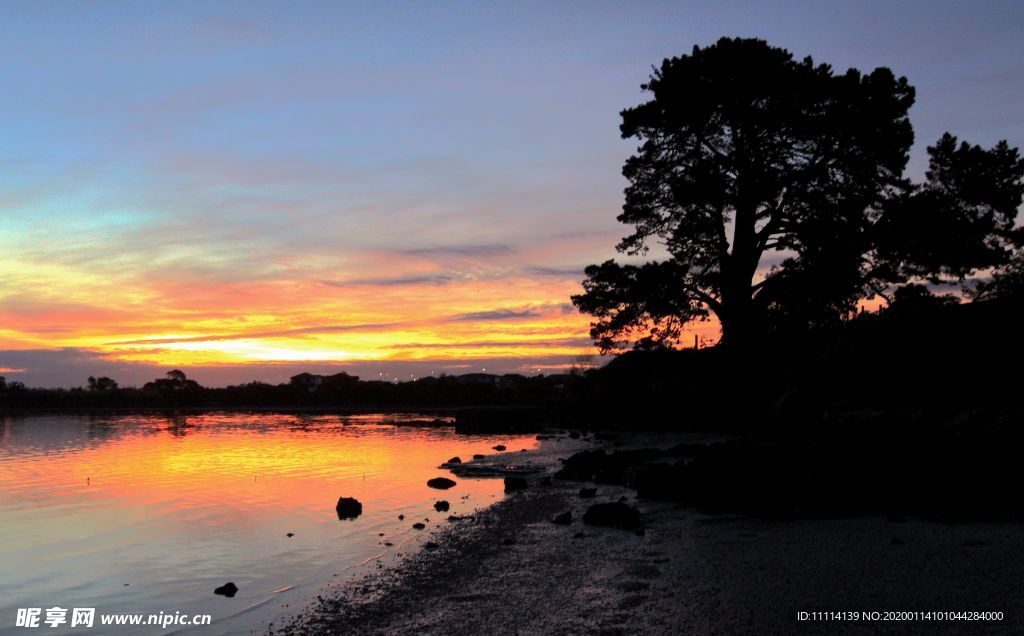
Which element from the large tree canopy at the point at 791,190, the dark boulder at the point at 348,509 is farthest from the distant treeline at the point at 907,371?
the dark boulder at the point at 348,509

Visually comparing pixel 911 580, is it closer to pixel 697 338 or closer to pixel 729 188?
pixel 729 188

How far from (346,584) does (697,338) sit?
36.1 m

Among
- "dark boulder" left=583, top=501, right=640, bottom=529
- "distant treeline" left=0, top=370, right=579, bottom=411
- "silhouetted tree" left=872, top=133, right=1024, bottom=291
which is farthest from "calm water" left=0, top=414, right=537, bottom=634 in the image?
"distant treeline" left=0, top=370, right=579, bottom=411

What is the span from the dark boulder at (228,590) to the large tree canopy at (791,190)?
26682mm

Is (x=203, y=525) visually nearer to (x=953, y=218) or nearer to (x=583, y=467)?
(x=583, y=467)

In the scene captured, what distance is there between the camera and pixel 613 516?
15016mm

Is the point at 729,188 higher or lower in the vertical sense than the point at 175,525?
higher

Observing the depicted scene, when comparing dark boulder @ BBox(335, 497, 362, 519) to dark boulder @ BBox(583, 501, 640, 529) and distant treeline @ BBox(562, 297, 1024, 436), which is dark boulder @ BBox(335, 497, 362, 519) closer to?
dark boulder @ BBox(583, 501, 640, 529)

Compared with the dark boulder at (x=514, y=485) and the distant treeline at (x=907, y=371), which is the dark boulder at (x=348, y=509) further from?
the distant treeline at (x=907, y=371)

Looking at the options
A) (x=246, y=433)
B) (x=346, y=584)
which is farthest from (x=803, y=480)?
(x=246, y=433)

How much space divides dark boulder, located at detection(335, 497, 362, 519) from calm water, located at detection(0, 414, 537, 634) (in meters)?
0.31

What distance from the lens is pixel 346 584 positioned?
12.2 m

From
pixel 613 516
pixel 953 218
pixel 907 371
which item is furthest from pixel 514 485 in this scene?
pixel 953 218

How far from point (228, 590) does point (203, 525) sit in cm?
788
